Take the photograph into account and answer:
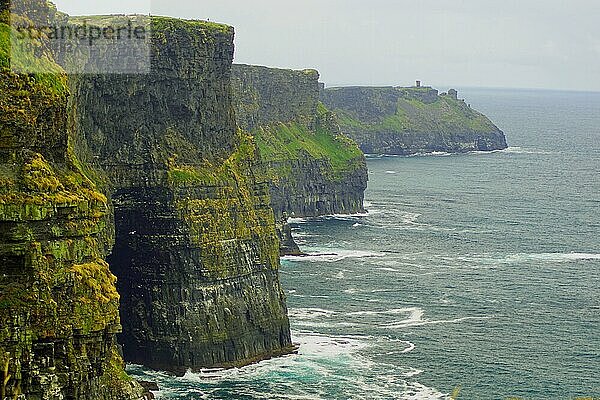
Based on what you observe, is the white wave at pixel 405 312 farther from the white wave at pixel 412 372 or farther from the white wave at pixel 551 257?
the white wave at pixel 551 257

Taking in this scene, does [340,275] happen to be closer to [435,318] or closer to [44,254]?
[435,318]

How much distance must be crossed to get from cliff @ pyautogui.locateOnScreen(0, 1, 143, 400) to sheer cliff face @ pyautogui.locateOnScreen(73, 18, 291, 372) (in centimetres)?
2645

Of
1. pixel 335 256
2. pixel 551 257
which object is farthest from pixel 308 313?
pixel 551 257

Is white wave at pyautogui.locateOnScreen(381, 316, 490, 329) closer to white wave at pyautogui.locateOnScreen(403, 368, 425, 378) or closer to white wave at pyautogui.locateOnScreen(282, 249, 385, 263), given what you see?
white wave at pyautogui.locateOnScreen(403, 368, 425, 378)

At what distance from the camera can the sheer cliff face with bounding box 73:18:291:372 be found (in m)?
99.8

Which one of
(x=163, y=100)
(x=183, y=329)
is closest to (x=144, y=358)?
(x=183, y=329)

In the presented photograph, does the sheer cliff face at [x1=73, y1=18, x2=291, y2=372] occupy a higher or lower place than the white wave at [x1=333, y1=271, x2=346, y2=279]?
higher

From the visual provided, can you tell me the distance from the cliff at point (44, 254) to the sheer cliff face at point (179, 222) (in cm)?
2645

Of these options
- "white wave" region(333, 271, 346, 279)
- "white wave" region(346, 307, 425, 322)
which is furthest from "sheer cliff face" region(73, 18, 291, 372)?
"white wave" region(333, 271, 346, 279)

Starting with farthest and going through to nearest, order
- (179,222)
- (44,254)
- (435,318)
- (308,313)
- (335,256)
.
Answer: (335,256) < (308,313) < (435,318) < (179,222) < (44,254)

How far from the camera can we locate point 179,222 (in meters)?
101

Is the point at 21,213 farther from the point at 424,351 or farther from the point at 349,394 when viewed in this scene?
the point at 424,351

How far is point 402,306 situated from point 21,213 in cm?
6675

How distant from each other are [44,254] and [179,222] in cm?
3478
